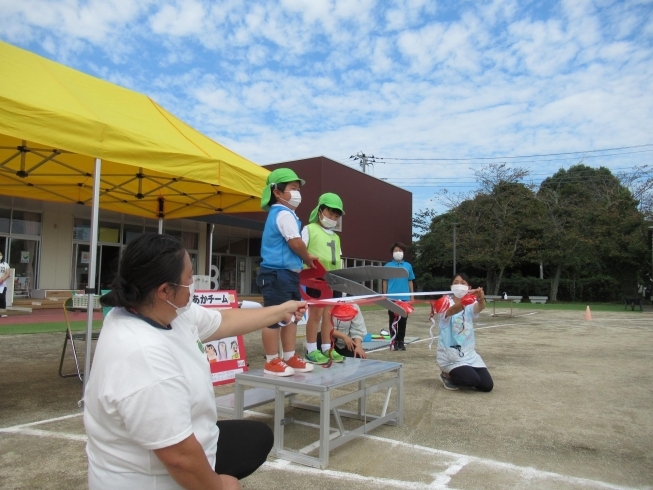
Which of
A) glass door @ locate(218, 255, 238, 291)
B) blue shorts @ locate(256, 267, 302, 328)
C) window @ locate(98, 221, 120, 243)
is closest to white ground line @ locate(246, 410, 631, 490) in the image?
blue shorts @ locate(256, 267, 302, 328)

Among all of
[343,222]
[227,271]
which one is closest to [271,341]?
[227,271]

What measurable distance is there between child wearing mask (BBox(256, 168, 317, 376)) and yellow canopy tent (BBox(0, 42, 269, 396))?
1.68m

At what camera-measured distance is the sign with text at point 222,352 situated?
5.90m

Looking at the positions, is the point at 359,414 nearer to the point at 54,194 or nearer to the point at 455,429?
the point at 455,429

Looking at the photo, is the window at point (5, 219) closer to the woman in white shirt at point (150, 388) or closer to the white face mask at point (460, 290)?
the white face mask at point (460, 290)

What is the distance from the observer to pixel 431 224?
4225 centimetres

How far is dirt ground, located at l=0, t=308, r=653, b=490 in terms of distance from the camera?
3182 mm

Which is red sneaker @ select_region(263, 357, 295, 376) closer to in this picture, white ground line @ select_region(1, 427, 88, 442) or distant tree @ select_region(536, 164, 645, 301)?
white ground line @ select_region(1, 427, 88, 442)

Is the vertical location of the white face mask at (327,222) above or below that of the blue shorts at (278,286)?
above

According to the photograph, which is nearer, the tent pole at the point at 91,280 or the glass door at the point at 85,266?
the tent pole at the point at 91,280

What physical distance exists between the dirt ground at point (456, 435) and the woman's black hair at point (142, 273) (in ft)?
6.02

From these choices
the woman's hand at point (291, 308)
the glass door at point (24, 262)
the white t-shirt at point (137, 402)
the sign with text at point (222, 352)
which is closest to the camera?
the white t-shirt at point (137, 402)

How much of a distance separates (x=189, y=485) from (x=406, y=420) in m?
3.31

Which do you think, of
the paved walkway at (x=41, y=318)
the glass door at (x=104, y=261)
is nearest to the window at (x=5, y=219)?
the paved walkway at (x=41, y=318)
